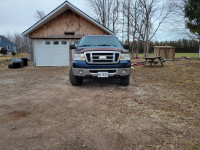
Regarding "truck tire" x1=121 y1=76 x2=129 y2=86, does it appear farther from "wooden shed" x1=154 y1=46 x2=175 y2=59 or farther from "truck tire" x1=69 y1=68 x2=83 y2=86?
"wooden shed" x1=154 y1=46 x2=175 y2=59

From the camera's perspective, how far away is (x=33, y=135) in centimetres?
230

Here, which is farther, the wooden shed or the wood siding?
the wooden shed

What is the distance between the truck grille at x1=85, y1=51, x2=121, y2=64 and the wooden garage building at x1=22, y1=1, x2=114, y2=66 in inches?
331

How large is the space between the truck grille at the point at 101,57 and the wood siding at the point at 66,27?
8.84m

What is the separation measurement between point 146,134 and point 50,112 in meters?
A: 2.00

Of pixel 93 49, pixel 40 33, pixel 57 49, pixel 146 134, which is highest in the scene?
pixel 40 33

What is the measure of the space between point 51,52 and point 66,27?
2582mm

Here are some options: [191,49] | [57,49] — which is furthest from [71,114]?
[191,49]

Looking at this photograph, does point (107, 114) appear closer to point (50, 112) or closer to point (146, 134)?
point (146, 134)

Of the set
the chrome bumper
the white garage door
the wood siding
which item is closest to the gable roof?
the wood siding

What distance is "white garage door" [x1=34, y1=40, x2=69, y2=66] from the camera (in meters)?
13.3

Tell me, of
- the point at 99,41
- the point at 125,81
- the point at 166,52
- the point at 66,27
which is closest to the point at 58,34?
the point at 66,27

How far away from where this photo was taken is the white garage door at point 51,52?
13.3m

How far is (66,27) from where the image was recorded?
1317cm
